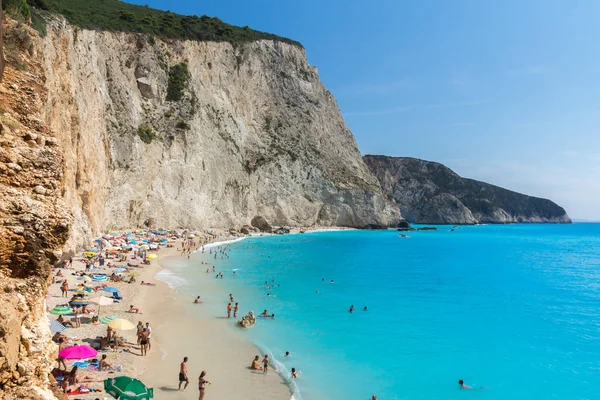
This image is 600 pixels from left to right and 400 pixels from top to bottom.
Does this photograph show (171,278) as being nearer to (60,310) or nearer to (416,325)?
(60,310)

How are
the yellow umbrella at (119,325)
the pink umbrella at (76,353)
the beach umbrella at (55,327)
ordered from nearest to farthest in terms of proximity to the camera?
the pink umbrella at (76,353) < the beach umbrella at (55,327) < the yellow umbrella at (119,325)

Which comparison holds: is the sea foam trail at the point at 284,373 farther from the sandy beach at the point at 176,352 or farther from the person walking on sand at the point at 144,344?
the person walking on sand at the point at 144,344

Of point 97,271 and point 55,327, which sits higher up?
point 55,327

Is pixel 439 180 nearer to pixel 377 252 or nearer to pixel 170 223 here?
pixel 377 252

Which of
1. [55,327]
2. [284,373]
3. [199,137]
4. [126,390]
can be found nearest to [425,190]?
[199,137]

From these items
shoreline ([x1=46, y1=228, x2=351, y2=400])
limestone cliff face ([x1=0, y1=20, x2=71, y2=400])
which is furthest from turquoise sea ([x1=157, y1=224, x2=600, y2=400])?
limestone cliff face ([x1=0, y1=20, x2=71, y2=400])

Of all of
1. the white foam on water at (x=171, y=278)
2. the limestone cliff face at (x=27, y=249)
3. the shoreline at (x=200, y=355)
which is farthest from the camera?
the white foam on water at (x=171, y=278)

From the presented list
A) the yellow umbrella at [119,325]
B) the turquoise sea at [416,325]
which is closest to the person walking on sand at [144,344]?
the yellow umbrella at [119,325]
